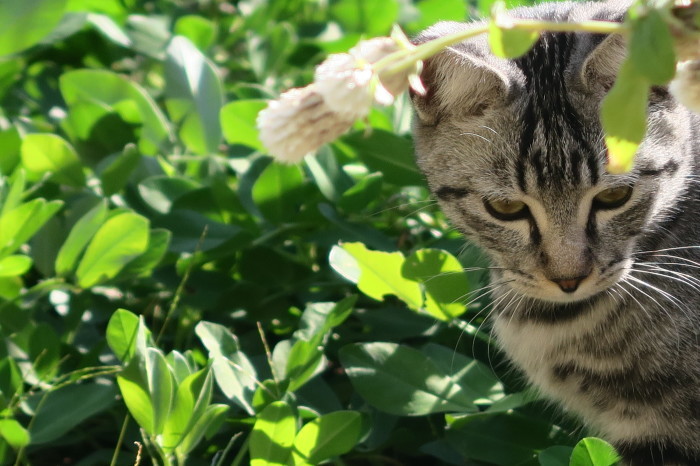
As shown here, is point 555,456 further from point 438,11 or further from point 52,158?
point 438,11

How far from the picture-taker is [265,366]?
185 centimetres

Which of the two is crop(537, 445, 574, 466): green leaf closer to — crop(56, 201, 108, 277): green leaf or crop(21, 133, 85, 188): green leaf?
crop(56, 201, 108, 277): green leaf

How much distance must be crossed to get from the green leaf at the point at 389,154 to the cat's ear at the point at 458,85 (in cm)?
33

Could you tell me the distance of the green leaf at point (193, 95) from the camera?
7.43 feet

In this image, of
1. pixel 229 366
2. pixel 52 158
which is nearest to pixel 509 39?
pixel 229 366

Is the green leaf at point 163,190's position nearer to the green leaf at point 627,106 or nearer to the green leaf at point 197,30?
the green leaf at point 197,30

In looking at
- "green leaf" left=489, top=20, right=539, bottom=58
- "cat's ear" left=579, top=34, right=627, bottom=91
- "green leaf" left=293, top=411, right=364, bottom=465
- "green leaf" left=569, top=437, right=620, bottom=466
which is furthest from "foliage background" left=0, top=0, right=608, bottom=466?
"green leaf" left=489, top=20, right=539, bottom=58

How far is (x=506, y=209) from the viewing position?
5.31 feet

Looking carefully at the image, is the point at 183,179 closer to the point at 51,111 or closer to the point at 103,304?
the point at 103,304

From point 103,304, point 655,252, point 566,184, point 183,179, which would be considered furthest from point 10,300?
point 655,252

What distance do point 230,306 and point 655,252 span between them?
0.95 metres

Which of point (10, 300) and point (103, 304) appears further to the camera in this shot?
point (103, 304)

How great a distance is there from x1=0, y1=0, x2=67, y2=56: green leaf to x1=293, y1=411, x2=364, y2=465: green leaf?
2.63 ft

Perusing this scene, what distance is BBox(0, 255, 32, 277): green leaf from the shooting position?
1791 mm
